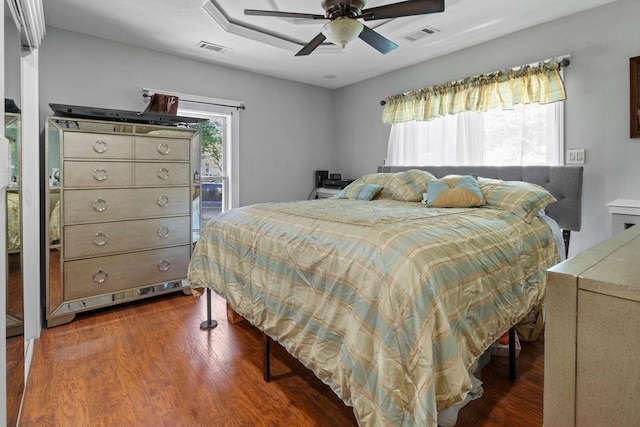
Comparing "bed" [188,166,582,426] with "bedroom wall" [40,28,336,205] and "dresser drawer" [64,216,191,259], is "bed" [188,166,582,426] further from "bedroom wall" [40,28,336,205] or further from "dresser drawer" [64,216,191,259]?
"bedroom wall" [40,28,336,205]

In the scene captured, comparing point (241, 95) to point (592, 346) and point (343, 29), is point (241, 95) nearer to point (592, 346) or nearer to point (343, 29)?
point (343, 29)

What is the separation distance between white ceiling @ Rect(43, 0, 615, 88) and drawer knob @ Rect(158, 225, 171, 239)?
1734 mm

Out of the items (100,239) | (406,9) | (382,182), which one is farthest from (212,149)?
(406,9)

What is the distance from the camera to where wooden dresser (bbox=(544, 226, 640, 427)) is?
0.57 m

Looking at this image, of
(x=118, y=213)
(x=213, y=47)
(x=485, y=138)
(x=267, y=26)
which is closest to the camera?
(x=118, y=213)

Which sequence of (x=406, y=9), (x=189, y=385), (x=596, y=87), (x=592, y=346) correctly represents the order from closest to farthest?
(x=592, y=346)
(x=189, y=385)
(x=406, y=9)
(x=596, y=87)

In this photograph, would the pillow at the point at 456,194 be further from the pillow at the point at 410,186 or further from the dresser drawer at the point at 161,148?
the dresser drawer at the point at 161,148

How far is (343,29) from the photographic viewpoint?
2.12m

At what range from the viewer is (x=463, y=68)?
345cm

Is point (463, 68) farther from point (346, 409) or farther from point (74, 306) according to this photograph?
point (74, 306)

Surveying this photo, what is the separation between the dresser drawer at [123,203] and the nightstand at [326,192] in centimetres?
192

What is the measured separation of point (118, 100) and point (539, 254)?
144 inches

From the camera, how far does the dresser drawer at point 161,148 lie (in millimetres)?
2955

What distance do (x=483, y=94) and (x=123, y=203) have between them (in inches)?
131
